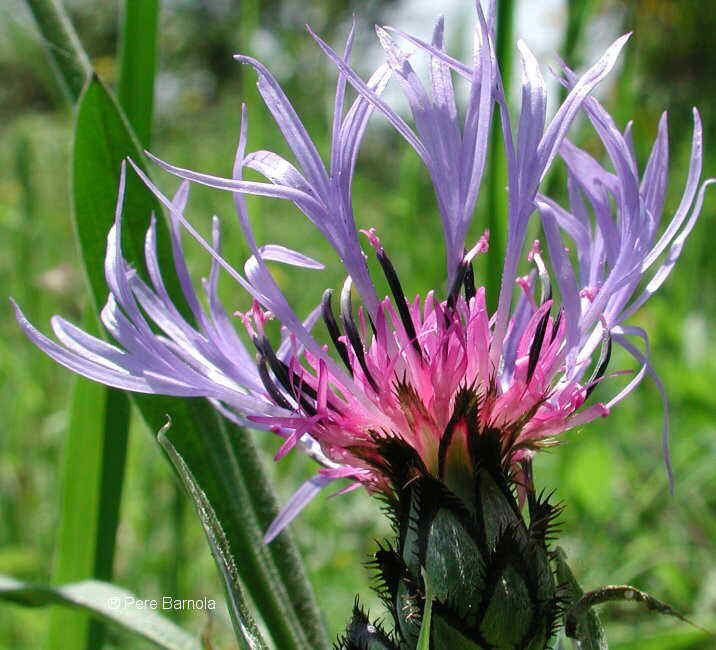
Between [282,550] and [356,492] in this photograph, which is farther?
[356,492]

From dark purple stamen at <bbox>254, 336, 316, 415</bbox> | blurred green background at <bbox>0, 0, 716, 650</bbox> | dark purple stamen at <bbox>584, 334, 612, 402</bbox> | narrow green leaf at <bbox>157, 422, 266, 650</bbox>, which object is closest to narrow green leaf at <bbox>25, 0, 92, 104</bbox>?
blurred green background at <bbox>0, 0, 716, 650</bbox>

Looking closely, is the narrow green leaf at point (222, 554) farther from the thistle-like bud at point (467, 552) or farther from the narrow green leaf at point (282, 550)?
the narrow green leaf at point (282, 550)

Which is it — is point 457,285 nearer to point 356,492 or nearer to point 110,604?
point 110,604

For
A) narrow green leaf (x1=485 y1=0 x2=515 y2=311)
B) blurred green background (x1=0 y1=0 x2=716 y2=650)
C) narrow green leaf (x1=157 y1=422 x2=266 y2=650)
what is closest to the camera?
narrow green leaf (x1=157 y1=422 x2=266 y2=650)

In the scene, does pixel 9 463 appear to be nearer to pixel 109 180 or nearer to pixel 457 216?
pixel 109 180

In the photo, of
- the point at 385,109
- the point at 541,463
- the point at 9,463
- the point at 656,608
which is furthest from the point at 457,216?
the point at 9,463

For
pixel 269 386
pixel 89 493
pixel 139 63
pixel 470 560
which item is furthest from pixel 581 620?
pixel 139 63

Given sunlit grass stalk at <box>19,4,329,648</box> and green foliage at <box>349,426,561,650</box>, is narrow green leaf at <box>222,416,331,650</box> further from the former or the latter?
green foliage at <box>349,426,561,650</box>

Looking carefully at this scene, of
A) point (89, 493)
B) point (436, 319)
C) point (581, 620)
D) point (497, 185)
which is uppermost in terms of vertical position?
point (497, 185)
